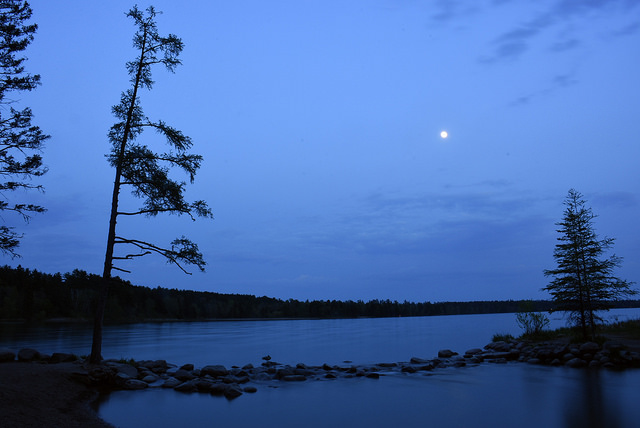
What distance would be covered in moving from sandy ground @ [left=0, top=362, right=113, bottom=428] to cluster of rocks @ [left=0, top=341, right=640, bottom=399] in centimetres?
102

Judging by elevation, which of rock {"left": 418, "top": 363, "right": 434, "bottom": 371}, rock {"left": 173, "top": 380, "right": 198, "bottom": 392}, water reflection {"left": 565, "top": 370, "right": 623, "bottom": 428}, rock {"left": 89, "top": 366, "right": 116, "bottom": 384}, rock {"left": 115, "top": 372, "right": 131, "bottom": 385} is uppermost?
rock {"left": 89, "top": 366, "right": 116, "bottom": 384}

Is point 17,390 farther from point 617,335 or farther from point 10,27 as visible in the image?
point 617,335

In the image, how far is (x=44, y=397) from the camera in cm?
1451

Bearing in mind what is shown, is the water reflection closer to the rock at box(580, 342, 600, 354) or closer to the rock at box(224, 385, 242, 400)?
the rock at box(580, 342, 600, 354)

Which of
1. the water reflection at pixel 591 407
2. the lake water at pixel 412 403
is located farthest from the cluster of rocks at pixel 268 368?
the water reflection at pixel 591 407

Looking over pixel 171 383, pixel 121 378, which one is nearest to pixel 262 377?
pixel 171 383

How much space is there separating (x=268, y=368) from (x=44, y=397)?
15546mm

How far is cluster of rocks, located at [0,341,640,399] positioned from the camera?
66.2 feet

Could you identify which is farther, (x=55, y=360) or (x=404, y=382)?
(x=404, y=382)

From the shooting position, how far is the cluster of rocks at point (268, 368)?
2019 cm

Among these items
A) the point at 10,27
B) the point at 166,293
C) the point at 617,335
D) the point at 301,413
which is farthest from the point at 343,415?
the point at 166,293

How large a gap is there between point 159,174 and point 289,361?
2482cm

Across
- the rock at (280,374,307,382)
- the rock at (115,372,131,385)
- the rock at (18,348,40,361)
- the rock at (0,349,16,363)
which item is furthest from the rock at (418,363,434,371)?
the rock at (0,349,16,363)

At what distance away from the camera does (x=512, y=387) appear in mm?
23266
